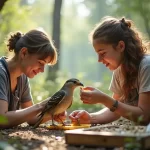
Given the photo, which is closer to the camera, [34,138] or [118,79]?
[34,138]

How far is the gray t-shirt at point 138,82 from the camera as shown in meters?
4.90

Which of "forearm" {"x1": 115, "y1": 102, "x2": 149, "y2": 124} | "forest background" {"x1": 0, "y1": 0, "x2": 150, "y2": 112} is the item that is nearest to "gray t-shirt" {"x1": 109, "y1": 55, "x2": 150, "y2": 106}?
"forearm" {"x1": 115, "y1": 102, "x2": 149, "y2": 124}

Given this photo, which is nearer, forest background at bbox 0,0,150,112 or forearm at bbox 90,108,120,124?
forearm at bbox 90,108,120,124

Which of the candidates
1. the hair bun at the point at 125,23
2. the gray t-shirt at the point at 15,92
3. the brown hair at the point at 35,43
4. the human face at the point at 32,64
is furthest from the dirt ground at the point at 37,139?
the hair bun at the point at 125,23

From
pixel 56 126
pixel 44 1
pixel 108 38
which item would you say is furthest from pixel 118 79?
pixel 44 1

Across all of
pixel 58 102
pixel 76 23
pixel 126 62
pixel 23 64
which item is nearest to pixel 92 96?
pixel 58 102

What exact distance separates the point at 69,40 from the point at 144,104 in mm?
69407

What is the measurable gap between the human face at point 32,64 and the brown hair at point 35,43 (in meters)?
0.05

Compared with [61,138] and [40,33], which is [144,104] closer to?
[61,138]

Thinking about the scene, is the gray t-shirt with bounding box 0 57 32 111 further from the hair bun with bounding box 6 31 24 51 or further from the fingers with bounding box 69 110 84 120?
the fingers with bounding box 69 110 84 120

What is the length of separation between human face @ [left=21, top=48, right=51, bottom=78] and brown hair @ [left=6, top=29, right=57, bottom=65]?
52mm

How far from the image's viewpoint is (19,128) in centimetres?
500

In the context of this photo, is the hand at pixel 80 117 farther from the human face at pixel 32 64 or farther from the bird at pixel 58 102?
the human face at pixel 32 64

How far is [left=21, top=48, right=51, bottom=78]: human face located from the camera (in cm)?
502
